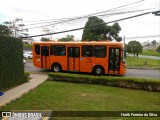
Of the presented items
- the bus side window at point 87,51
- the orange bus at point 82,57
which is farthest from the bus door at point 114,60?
the bus side window at point 87,51

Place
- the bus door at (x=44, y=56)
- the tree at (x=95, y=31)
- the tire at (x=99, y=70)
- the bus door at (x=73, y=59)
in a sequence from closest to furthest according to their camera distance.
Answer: the tire at (x=99, y=70)
the bus door at (x=73, y=59)
the bus door at (x=44, y=56)
the tree at (x=95, y=31)

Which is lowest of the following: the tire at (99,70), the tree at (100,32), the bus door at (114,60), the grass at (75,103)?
the grass at (75,103)

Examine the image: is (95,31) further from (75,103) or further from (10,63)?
(75,103)

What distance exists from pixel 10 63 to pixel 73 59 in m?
7.59

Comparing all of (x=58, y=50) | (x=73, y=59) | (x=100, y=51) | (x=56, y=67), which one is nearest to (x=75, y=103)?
(x=100, y=51)

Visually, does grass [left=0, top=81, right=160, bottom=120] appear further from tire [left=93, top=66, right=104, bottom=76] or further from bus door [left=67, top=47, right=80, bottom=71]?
bus door [left=67, top=47, right=80, bottom=71]

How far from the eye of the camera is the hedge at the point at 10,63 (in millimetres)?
11504

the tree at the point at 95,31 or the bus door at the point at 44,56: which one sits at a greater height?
the tree at the point at 95,31

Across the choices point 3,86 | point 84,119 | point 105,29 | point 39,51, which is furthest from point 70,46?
point 105,29

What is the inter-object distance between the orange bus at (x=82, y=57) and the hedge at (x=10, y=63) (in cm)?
594

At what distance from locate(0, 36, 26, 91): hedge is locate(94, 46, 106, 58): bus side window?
6.72m

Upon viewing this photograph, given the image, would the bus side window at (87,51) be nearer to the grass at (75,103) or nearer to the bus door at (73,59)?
the bus door at (73,59)

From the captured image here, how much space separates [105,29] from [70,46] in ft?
105

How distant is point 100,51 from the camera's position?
18453 millimetres
